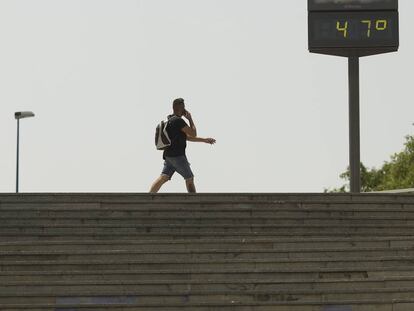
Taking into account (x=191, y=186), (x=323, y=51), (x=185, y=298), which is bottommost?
(x=185, y=298)

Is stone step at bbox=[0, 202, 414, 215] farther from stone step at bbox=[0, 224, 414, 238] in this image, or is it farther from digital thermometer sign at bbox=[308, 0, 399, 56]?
digital thermometer sign at bbox=[308, 0, 399, 56]

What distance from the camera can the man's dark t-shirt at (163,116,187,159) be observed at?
20.6 metres

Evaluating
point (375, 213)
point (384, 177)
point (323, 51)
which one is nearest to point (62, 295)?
point (375, 213)

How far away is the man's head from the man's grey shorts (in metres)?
0.65

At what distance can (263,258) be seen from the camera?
1653 centimetres

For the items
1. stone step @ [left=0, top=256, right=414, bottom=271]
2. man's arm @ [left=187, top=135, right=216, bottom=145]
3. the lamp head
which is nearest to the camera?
stone step @ [left=0, top=256, right=414, bottom=271]

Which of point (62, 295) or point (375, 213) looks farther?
point (375, 213)

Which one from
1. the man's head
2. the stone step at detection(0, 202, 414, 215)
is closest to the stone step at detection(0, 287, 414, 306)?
the stone step at detection(0, 202, 414, 215)

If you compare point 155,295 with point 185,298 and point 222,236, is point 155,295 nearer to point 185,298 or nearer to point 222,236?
point 185,298

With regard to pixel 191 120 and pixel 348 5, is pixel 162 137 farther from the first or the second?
pixel 348 5

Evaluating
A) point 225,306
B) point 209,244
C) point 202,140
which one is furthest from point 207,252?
point 202,140

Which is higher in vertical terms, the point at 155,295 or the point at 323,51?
the point at 323,51

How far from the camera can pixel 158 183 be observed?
2062cm

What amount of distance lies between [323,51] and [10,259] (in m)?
9.20
